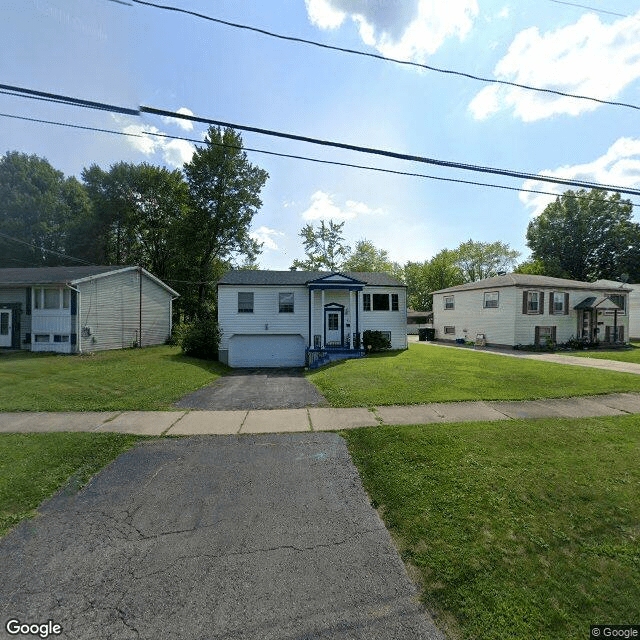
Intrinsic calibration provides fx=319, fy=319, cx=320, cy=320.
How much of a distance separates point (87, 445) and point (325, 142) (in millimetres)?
7084

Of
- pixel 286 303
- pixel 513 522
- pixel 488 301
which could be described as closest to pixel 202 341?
pixel 286 303

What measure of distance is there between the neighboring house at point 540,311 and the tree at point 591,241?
24805 millimetres

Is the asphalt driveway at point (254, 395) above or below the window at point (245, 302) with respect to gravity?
below

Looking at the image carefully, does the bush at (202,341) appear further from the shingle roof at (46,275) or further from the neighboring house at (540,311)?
the neighboring house at (540,311)

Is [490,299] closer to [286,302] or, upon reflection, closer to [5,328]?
[286,302]

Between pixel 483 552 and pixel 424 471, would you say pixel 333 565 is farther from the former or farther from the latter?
pixel 424 471

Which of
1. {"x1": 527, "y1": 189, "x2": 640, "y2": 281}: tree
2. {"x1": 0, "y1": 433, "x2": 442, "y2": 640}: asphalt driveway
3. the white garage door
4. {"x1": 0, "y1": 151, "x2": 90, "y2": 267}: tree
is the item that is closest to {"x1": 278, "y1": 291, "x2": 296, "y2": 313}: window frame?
the white garage door

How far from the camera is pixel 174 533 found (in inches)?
140

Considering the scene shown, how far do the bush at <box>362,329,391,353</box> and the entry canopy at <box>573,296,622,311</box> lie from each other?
17.5 m

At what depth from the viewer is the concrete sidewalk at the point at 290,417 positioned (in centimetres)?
693

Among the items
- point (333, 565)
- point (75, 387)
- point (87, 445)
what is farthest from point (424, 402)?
point (75, 387)

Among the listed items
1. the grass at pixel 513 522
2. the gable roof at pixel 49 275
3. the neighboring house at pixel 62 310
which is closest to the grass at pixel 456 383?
the grass at pixel 513 522

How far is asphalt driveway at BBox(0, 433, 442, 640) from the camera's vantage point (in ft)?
8.12

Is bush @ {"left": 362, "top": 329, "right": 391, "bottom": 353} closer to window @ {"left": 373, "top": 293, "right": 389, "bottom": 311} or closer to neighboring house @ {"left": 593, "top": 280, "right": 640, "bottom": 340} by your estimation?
window @ {"left": 373, "top": 293, "right": 389, "bottom": 311}
